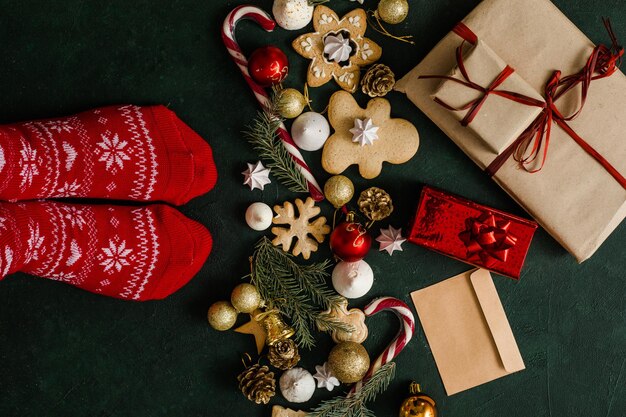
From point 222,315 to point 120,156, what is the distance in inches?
18.9

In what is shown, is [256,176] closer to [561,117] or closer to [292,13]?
[292,13]

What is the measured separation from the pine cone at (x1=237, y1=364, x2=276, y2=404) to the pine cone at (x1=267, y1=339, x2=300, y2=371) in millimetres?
42

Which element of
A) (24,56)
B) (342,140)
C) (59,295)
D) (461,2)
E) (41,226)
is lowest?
(59,295)

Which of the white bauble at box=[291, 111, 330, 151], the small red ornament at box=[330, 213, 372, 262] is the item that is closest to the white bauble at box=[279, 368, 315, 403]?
the small red ornament at box=[330, 213, 372, 262]

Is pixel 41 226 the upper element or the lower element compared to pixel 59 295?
upper

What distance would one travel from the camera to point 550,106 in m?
1.32

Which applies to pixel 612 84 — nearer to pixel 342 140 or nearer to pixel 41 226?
pixel 342 140

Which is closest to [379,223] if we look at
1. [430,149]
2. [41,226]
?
[430,149]

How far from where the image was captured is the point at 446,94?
1.30 meters

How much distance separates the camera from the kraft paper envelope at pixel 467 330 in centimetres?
147

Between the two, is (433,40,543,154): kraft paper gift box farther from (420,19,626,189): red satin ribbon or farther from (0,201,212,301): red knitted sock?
(0,201,212,301): red knitted sock

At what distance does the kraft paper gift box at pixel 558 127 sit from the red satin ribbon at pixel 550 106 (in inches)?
0.5

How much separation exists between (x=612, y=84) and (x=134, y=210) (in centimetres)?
124

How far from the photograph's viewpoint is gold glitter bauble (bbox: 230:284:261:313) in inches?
54.7
